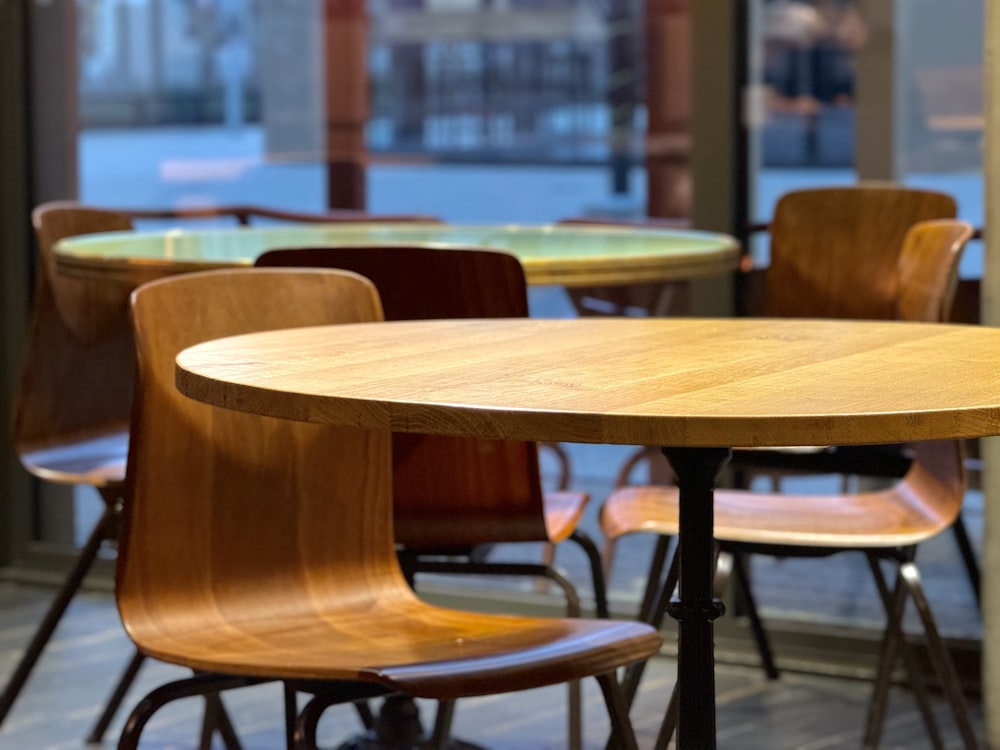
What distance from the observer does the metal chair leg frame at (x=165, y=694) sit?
1.77 metres

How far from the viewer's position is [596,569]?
8.51 ft

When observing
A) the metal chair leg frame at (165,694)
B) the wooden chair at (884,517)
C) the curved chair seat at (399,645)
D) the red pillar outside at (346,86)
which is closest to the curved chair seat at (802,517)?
the wooden chair at (884,517)

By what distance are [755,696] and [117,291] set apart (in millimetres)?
1603

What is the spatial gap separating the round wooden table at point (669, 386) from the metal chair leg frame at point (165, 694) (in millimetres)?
350

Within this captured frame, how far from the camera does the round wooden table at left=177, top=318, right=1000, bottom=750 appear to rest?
1354 mm

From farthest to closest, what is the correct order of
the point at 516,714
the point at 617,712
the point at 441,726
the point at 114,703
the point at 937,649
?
1. the point at 516,714
2. the point at 114,703
3. the point at 937,649
4. the point at 441,726
5. the point at 617,712

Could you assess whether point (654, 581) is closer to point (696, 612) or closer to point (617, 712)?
point (617, 712)

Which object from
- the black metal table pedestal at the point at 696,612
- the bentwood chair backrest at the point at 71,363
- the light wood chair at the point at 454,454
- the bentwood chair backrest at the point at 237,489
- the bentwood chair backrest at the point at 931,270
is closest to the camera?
the black metal table pedestal at the point at 696,612

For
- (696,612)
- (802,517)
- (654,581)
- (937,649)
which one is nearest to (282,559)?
(696,612)

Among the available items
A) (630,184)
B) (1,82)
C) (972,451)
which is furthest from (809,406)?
(1,82)

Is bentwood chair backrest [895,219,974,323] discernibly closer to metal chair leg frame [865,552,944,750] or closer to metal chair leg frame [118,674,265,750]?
metal chair leg frame [865,552,944,750]

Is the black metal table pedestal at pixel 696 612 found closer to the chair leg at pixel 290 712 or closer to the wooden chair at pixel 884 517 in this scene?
the chair leg at pixel 290 712

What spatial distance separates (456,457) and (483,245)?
0.97 m

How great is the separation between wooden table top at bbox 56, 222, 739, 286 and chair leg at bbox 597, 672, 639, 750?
1008mm
